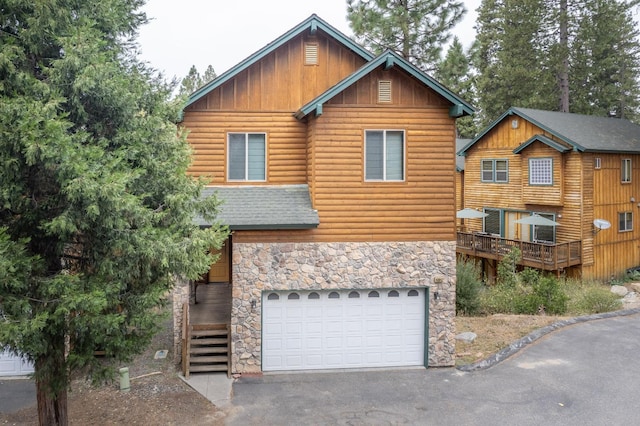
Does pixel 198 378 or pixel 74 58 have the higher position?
pixel 74 58

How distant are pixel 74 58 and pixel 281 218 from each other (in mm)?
5814

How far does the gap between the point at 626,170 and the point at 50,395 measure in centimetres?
2506

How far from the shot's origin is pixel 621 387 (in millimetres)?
10547

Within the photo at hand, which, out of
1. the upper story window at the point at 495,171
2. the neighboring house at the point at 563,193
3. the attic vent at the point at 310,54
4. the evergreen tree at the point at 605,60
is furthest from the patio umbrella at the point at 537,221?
the evergreen tree at the point at 605,60

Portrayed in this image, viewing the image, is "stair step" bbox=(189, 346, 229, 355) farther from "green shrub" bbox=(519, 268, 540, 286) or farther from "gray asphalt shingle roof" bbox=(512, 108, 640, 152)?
"gray asphalt shingle roof" bbox=(512, 108, 640, 152)

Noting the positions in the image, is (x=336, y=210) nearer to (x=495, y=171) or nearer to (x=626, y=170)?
(x=495, y=171)

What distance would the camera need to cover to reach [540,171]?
23.0 m

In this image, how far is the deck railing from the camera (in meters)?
20.9

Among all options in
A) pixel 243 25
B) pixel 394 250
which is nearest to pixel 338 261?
pixel 394 250

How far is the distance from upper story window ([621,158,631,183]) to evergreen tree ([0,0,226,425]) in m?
22.2

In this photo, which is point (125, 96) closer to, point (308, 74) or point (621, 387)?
point (308, 74)

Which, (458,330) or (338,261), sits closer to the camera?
(338,261)

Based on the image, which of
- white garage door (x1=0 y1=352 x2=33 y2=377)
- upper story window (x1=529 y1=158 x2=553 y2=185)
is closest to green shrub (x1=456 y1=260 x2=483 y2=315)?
upper story window (x1=529 y1=158 x2=553 y2=185)

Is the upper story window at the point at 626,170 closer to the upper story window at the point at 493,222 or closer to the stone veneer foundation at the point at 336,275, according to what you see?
the upper story window at the point at 493,222
